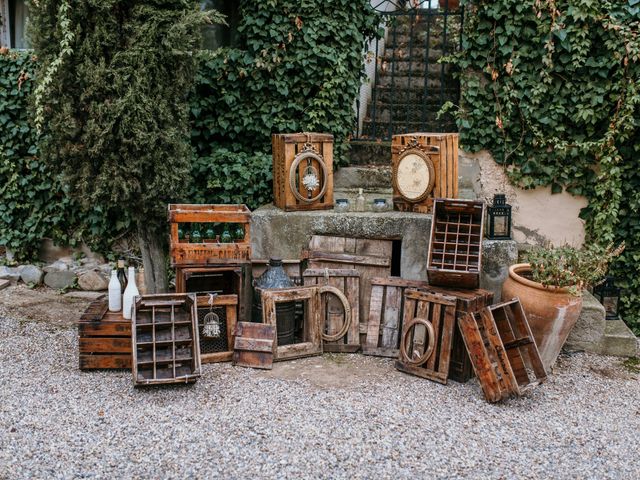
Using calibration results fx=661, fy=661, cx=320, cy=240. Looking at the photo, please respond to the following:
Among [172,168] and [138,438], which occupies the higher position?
[172,168]

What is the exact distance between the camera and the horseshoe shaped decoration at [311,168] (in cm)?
562

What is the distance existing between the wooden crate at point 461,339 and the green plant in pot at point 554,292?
0.35 m

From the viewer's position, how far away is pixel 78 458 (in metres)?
3.59

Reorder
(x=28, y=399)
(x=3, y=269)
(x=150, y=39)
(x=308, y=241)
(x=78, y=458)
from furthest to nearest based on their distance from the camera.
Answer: (x=3, y=269)
(x=308, y=241)
(x=150, y=39)
(x=28, y=399)
(x=78, y=458)

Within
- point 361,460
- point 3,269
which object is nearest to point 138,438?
point 361,460

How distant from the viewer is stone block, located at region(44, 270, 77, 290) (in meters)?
6.67

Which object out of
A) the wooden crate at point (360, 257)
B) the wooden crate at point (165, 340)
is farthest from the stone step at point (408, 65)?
the wooden crate at point (165, 340)

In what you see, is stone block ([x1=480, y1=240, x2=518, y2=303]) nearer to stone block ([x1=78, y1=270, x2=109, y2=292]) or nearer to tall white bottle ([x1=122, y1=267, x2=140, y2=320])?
tall white bottle ([x1=122, y1=267, x2=140, y2=320])

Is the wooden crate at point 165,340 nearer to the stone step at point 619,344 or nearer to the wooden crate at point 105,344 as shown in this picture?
the wooden crate at point 105,344

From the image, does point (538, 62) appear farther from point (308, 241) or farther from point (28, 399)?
point (28, 399)

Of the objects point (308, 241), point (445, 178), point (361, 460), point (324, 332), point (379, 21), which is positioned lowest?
point (361, 460)

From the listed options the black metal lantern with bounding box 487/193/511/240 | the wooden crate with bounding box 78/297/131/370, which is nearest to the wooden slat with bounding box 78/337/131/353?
the wooden crate with bounding box 78/297/131/370

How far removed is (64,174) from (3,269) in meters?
1.86

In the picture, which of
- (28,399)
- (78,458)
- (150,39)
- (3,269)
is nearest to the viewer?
(78,458)
